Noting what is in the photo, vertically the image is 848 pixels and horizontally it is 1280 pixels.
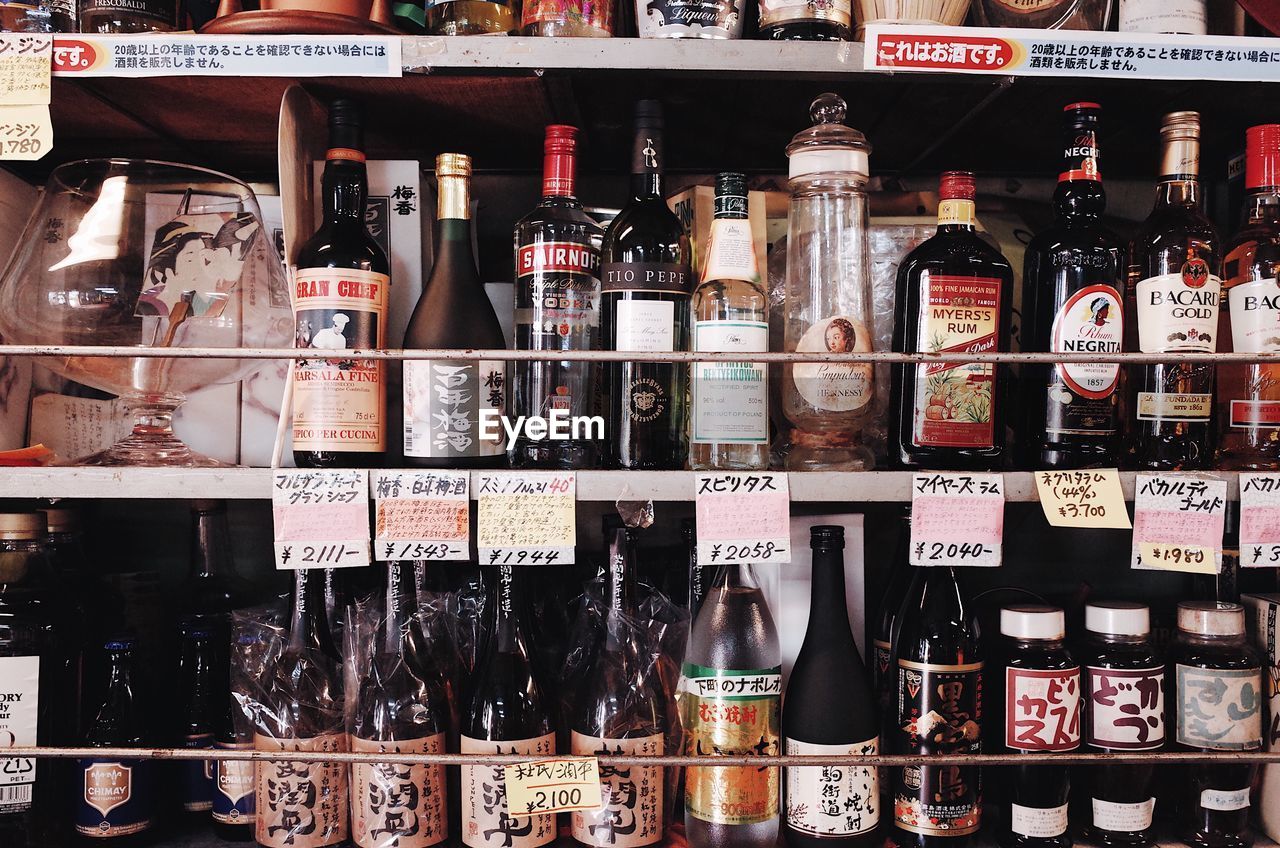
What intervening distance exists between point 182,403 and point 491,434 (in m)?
0.41

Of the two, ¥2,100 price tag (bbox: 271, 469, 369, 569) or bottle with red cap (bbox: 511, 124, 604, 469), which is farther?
bottle with red cap (bbox: 511, 124, 604, 469)

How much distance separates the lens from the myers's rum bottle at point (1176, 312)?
96 centimetres

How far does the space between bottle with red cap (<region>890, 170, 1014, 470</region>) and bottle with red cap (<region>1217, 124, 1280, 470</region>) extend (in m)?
0.27

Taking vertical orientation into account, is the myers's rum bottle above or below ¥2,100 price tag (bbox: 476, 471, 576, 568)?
above

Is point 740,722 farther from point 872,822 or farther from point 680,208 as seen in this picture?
point 680,208

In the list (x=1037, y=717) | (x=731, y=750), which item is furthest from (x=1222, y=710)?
(x=731, y=750)

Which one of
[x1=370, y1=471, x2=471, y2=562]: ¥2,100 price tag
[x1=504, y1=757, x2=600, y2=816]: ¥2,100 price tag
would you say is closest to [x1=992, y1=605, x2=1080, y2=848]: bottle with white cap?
[x1=504, y1=757, x2=600, y2=816]: ¥2,100 price tag

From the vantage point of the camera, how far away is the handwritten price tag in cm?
90

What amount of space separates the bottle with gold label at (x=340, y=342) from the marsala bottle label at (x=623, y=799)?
43cm

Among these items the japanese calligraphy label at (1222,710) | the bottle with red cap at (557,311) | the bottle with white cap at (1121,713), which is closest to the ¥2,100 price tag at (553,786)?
the bottle with red cap at (557,311)

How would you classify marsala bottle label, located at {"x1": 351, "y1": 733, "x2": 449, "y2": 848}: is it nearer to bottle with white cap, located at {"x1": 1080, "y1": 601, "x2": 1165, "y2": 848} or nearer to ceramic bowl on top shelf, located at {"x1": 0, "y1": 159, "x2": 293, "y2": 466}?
ceramic bowl on top shelf, located at {"x1": 0, "y1": 159, "x2": 293, "y2": 466}

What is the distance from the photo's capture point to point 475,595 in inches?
45.5

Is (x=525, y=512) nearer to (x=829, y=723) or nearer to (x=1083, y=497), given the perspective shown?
(x=829, y=723)

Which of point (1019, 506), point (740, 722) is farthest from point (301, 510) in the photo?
point (1019, 506)
